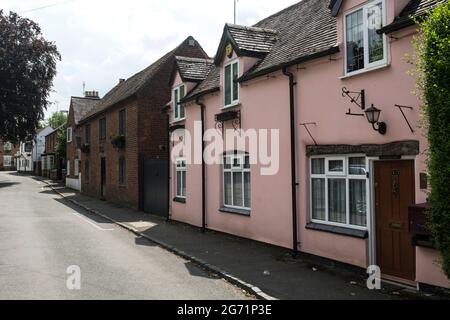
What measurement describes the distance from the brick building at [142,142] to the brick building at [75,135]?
369 inches

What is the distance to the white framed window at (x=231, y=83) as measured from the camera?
1297 cm

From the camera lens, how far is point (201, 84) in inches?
637

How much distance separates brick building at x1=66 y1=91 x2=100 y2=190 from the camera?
3534 centimetres

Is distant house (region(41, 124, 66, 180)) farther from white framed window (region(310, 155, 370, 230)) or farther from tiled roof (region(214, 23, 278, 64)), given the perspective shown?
white framed window (region(310, 155, 370, 230))

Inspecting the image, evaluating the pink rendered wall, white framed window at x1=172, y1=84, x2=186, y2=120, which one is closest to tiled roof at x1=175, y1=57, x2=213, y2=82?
the pink rendered wall

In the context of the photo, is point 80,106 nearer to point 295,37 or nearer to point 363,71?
point 295,37

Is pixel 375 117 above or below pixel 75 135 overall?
below

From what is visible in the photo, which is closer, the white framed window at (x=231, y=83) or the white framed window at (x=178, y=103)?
the white framed window at (x=231, y=83)

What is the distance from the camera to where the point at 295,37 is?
11672 millimetres

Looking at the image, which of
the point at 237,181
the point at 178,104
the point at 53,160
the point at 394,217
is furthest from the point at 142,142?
the point at 53,160

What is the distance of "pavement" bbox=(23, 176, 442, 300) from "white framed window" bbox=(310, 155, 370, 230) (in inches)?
37.2

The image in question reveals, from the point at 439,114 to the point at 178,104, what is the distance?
12.2 m

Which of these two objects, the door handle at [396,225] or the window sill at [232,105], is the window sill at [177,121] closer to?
the window sill at [232,105]

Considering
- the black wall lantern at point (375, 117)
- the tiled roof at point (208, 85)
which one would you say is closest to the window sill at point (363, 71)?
the black wall lantern at point (375, 117)
